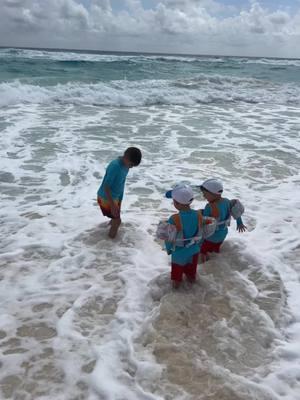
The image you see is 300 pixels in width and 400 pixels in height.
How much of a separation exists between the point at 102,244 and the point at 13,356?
2.11m

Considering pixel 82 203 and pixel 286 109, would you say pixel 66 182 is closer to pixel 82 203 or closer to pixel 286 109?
pixel 82 203

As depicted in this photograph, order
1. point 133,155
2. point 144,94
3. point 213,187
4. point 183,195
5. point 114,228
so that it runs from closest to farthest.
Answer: point 183,195 → point 213,187 → point 133,155 → point 114,228 → point 144,94

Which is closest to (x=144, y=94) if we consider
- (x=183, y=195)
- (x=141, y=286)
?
(x=141, y=286)

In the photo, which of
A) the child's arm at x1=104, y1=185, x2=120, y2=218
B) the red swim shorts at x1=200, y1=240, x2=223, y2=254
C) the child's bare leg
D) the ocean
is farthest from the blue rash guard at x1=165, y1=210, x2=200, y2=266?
the child's bare leg

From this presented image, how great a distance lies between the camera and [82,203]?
6.54 metres

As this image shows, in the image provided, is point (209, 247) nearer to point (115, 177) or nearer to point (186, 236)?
point (186, 236)

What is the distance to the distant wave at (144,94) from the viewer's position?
1812 centimetres

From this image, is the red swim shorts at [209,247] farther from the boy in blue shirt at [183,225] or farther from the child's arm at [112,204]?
the child's arm at [112,204]

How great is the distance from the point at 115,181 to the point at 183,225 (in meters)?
1.52

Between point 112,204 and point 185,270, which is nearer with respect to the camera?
point 185,270

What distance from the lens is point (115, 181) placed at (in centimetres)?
492

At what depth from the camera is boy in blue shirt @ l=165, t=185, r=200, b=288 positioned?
3645mm

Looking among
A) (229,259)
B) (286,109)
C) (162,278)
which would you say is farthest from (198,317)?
(286,109)

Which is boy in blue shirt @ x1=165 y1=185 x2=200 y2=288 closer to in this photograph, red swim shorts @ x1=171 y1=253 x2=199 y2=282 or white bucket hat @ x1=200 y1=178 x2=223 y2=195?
red swim shorts @ x1=171 y1=253 x2=199 y2=282
